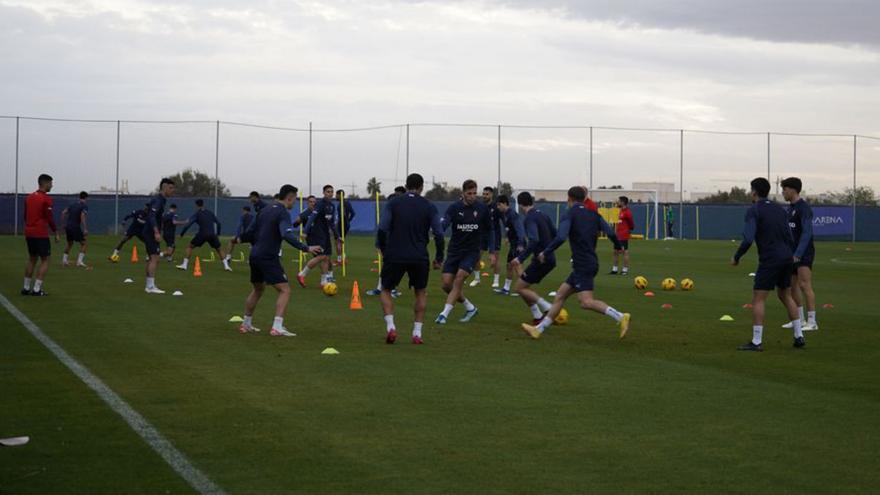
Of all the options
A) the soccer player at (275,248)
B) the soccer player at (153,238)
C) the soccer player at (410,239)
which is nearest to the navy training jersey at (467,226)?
the soccer player at (410,239)

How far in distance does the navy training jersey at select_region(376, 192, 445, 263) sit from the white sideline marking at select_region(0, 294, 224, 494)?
4.04 metres

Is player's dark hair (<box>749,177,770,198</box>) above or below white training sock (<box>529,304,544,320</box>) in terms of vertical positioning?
above

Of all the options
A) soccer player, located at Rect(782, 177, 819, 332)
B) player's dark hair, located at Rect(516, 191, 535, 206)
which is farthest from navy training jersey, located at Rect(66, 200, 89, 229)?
soccer player, located at Rect(782, 177, 819, 332)

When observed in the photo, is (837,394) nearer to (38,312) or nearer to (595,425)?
(595,425)

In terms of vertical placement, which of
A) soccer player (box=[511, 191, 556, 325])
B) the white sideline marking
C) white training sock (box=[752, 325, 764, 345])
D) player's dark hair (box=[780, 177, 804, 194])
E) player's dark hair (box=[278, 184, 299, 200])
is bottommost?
the white sideline marking

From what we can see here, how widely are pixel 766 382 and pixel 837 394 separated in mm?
850

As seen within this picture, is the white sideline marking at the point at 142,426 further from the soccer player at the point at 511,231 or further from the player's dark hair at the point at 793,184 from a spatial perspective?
the player's dark hair at the point at 793,184

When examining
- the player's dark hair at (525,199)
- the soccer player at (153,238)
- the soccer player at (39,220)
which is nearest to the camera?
the player's dark hair at (525,199)

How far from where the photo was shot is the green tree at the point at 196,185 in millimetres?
61188

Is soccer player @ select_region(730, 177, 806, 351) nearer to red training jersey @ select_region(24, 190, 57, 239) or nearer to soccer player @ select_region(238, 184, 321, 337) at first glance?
soccer player @ select_region(238, 184, 321, 337)

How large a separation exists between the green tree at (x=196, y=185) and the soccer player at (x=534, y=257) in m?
41.8

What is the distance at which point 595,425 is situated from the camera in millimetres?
9023

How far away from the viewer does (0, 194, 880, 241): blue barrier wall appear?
5753 cm

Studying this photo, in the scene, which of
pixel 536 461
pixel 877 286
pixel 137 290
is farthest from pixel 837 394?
pixel 877 286
